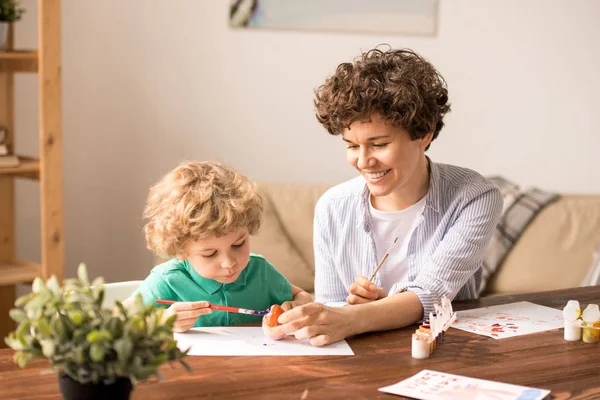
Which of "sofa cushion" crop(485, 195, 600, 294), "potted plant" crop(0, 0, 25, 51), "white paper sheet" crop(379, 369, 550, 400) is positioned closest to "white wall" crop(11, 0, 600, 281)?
"potted plant" crop(0, 0, 25, 51)

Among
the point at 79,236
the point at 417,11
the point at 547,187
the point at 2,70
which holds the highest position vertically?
the point at 417,11

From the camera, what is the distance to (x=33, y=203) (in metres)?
3.93

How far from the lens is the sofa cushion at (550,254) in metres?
3.75

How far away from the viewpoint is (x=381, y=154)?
6.86 ft

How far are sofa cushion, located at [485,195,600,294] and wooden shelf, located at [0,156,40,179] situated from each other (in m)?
2.02

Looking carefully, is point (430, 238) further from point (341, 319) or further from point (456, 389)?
point (456, 389)

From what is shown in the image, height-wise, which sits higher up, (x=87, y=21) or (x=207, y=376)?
(x=87, y=21)

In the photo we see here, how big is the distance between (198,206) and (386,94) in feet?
1.81

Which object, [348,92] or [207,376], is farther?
[348,92]

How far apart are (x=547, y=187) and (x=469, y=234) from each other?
2.36 m

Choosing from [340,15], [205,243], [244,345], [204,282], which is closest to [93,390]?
[244,345]

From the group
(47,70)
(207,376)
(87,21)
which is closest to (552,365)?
(207,376)

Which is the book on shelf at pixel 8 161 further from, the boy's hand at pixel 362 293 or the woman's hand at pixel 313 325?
the woman's hand at pixel 313 325

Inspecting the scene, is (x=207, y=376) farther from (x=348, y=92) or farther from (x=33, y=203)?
(x=33, y=203)
